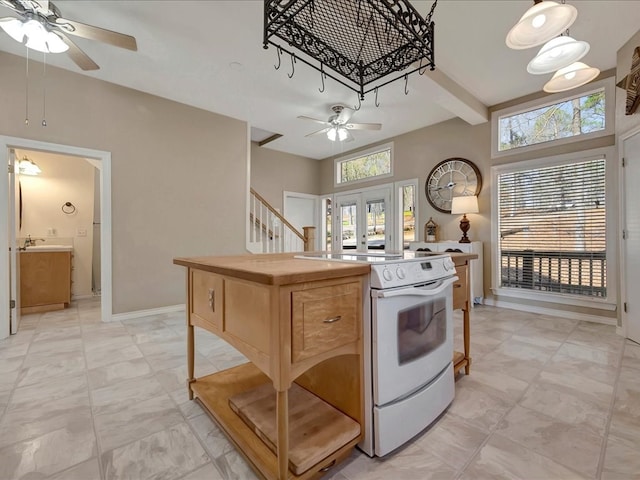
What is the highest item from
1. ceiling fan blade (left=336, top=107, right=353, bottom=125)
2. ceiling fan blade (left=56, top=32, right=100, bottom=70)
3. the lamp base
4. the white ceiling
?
the white ceiling

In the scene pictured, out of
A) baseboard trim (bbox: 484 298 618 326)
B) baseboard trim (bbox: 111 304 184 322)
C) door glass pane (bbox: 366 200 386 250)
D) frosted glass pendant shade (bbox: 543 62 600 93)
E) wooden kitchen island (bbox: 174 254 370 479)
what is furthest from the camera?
door glass pane (bbox: 366 200 386 250)

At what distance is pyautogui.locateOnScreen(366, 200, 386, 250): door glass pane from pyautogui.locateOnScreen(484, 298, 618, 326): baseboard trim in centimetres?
217

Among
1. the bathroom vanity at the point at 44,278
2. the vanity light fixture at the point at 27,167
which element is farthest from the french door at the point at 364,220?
the vanity light fixture at the point at 27,167

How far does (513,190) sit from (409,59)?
332 centimetres

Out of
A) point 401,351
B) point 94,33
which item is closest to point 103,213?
point 94,33

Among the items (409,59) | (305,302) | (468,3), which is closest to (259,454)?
(305,302)

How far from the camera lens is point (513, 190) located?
3.98 meters

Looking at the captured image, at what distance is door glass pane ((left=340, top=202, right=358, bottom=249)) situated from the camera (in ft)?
20.5

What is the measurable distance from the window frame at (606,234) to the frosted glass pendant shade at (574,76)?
1605mm

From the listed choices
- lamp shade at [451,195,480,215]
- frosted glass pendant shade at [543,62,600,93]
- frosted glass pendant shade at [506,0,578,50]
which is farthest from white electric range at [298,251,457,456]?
lamp shade at [451,195,480,215]

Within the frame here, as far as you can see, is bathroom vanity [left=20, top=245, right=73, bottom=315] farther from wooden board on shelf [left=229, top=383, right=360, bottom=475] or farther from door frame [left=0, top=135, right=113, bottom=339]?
wooden board on shelf [left=229, top=383, right=360, bottom=475]

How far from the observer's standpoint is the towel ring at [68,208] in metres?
4.50

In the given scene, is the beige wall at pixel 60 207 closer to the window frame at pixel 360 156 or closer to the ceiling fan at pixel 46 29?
the ceiling fan at pixel 46 29

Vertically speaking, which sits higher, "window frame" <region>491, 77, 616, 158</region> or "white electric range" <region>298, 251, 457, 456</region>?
"window frame" <region>491, 77, 616, 158</region>
